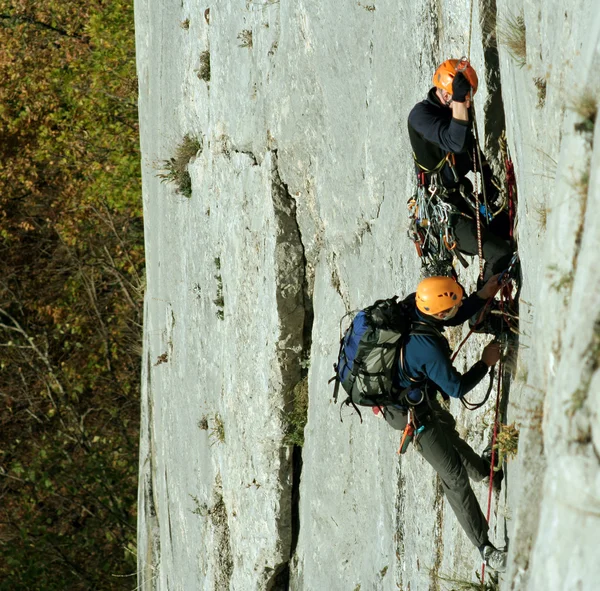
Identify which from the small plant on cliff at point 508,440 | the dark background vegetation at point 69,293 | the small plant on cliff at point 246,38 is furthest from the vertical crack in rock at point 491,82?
the dark background vegetation at point 69,293

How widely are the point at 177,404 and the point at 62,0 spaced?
1129 cm

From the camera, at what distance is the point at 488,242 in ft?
19.2

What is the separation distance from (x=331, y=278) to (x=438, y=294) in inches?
103

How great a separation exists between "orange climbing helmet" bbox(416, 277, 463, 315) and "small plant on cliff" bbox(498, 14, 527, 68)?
4.74 feet

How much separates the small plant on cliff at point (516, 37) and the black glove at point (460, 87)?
0.37 meters

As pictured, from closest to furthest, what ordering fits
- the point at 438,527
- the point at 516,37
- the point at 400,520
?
the point at 516,37 → the point at 438,527 → the point at 400,520

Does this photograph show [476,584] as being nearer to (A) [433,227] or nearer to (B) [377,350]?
(B) [377,350]

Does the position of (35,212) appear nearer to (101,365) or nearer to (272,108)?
(101,365)

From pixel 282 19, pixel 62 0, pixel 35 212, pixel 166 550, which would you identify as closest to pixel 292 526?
pixel 166 550

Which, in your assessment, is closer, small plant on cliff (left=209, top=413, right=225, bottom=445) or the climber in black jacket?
the climber in black jacket

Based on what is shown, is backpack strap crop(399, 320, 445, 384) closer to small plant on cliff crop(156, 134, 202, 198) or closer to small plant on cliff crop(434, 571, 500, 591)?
small plant on cliff crop(434, 571, 500, 591)

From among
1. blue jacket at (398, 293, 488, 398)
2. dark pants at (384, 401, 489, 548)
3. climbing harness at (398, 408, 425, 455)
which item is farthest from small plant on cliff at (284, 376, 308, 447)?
blue jacket at (398, 293, 488, 398)

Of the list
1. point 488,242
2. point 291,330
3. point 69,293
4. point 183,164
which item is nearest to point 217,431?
point 291,330

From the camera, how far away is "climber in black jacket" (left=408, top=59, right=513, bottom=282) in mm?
5242
